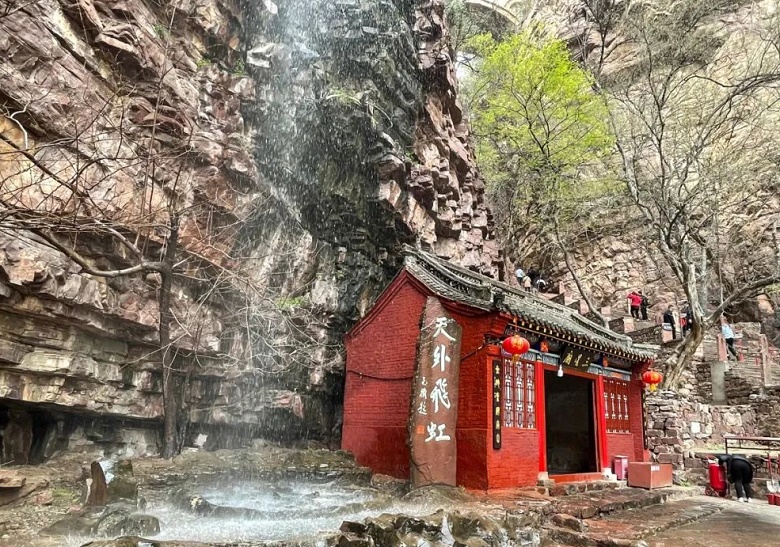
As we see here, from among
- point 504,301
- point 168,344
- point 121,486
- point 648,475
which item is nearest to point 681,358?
point 648,475

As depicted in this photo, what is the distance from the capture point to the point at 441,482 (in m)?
9.23

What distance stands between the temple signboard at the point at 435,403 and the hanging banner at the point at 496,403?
736 mm

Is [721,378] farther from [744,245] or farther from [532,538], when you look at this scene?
[532,538]

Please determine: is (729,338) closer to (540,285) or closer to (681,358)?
(681,358)

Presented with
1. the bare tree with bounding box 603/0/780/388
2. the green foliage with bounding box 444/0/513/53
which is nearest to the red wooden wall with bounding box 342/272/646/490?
the bare tree with bounding box 603/0/780/388

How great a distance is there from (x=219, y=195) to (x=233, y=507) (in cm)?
746

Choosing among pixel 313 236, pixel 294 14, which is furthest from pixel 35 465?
pixel 294 14

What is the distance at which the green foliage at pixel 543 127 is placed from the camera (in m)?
20.3

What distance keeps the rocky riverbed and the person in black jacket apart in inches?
285

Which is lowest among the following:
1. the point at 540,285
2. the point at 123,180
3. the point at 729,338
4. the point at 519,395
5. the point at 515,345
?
the point at 519,395

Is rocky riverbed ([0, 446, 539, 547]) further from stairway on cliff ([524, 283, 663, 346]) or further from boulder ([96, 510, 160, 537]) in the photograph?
stairway on cliff ([524, 283, 663, 346])

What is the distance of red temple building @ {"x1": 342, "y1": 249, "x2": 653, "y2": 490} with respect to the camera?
9.50m

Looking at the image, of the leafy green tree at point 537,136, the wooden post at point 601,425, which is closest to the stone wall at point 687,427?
the wooden post at point 601,425

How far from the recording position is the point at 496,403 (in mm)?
9516
